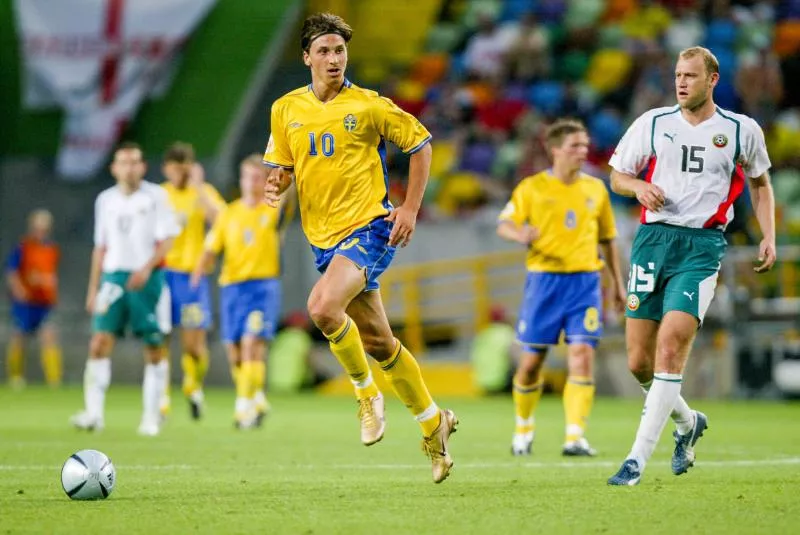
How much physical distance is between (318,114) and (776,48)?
684 inches

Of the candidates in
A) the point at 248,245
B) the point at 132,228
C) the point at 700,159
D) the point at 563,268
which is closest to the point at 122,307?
the point at 132,228

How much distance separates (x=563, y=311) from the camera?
10.9m

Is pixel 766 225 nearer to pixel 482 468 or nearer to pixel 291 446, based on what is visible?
pixel 482 468

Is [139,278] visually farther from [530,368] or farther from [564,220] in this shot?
[564,220]

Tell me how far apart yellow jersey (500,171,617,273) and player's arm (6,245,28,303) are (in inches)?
494

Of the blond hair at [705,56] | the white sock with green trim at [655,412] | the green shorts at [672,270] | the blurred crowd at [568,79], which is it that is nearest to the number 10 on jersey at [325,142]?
the green shorts at [672,270]

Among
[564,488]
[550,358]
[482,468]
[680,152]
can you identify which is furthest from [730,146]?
[550,358]

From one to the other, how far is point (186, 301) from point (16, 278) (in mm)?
7619

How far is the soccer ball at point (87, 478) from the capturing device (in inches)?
289

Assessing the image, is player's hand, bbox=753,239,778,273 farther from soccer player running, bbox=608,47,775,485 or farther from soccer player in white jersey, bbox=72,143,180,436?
soccer player in white jersey, bbox=72,143,180,436

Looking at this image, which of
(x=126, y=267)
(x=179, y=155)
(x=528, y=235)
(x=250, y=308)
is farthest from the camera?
(x=179, y=155)

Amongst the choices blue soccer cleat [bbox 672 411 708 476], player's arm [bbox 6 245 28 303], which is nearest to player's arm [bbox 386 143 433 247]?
blue soccer cleat [bbox 672 411 708 476]

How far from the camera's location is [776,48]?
78.5 ft

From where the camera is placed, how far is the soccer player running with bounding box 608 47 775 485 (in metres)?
7.88
